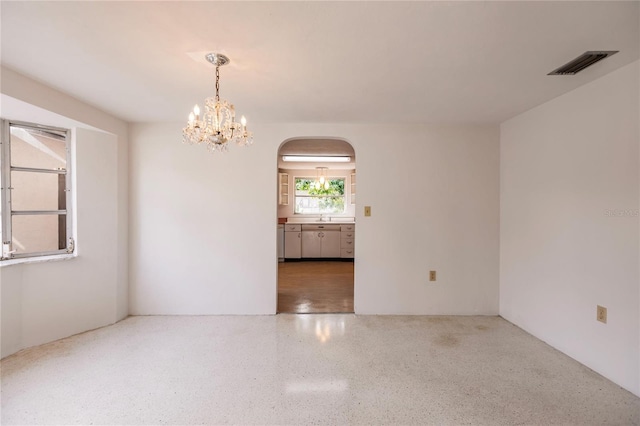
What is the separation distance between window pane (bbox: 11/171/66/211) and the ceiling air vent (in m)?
4.26

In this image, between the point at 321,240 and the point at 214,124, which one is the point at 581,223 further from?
the point at 321,240

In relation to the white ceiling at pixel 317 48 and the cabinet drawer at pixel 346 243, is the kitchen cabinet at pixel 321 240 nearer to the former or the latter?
the cabinet drawer at pixel 346 243

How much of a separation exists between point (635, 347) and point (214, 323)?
3377 millimetres

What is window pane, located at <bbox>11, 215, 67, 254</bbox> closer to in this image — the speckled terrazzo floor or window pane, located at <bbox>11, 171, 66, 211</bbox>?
window pane, located at <bbox>11, 171, 66, 211</bbox>

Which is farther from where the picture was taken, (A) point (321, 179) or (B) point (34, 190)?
(A) point (321, 179)

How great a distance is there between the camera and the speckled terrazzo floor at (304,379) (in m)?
1.61

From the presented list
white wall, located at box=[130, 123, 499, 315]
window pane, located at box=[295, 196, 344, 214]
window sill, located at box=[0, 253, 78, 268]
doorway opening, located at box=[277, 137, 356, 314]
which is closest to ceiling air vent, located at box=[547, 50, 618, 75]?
white wall, located at box=[130, 123, 499, 315]

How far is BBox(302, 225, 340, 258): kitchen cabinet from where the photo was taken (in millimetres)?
6160

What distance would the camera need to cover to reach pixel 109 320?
2814mm

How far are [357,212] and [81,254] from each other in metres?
2.81

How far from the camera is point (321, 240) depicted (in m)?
6.17

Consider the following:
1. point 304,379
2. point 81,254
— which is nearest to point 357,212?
point 304,379

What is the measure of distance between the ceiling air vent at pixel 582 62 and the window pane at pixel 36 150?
4206mm

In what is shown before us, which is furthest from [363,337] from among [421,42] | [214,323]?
[421,42]
